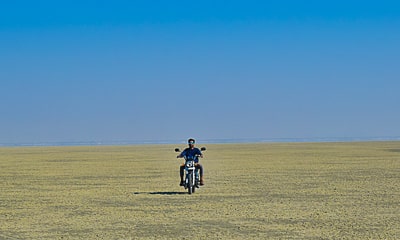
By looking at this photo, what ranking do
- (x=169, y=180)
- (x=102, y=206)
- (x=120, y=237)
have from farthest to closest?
(x=169, y=180) → (x=102, y=206) → (x=120, y=237)

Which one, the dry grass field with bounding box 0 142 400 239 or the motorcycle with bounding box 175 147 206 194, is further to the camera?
the motorcycle with bounding box 175 147 206 194

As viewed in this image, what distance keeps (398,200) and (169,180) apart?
1265 centimetres

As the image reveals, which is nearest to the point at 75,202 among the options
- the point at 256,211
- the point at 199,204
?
the point at 199,204

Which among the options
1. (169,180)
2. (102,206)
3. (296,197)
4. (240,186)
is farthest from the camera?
(169,180)

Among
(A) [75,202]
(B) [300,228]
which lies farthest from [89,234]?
(A) [75,202]

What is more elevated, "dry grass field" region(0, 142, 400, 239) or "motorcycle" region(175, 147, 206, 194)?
"motorcycle" region(175, 147, 206, 194)

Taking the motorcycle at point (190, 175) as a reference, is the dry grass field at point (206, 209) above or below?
below

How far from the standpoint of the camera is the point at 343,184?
2858 cm

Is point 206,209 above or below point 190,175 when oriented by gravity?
below

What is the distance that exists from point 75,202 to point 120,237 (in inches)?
305

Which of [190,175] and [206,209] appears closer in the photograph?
[206,209]

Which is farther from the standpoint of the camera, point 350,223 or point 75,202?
point 75,202

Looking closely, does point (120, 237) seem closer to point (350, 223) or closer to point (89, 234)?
point (89, 234)

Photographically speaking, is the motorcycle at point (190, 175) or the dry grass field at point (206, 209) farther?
the motorcycle at point (190, 175)
